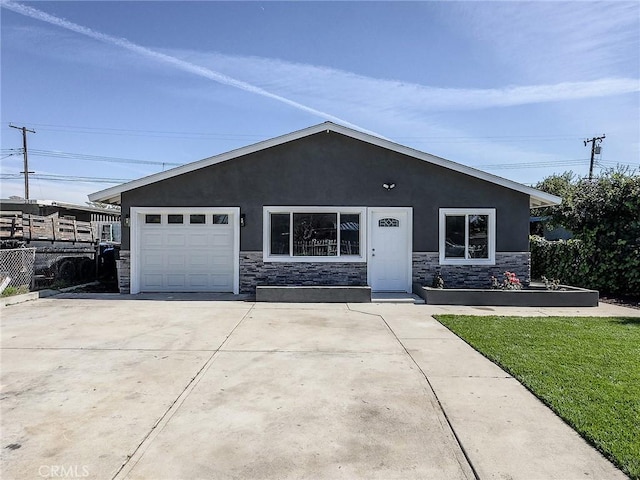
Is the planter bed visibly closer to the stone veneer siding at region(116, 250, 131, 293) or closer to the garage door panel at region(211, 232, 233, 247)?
the garage door panel at region(211, 232, 233, 247)

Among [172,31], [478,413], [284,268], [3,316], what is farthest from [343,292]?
[172,31]

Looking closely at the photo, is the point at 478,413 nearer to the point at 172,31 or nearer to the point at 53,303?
the point at 53,303

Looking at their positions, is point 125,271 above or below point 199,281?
above

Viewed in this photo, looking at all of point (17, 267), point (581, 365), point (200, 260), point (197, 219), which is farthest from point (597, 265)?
point (17, 267)

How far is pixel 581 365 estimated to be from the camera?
5.27 metres

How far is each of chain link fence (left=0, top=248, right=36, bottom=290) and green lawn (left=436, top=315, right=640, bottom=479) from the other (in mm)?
10942

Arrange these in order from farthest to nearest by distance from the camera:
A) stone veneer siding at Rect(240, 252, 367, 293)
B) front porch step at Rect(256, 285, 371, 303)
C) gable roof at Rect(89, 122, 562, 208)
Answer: stone veneer siding at Rect(240, 252, 367, 293) < gable roof at Rect(89, 122, 562, 208) < front porch step at Rect(256, 285, 371, 303)

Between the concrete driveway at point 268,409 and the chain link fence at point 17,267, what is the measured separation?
440 cm

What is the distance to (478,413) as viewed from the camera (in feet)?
13.1

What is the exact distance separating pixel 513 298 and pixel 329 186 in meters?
5.71

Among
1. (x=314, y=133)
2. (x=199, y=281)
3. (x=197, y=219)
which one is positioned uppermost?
(x=314, y=133)

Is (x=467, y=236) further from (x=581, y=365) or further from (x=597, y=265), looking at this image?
(x=581, y=365)

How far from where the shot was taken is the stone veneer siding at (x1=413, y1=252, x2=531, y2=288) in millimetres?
11773

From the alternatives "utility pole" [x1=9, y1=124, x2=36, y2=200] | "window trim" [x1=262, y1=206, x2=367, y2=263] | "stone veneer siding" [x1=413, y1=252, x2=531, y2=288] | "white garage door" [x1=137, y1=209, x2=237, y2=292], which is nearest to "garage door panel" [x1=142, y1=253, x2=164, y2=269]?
A: "white garage door" [x1=137, y1=209, x2=237, y2=292]
